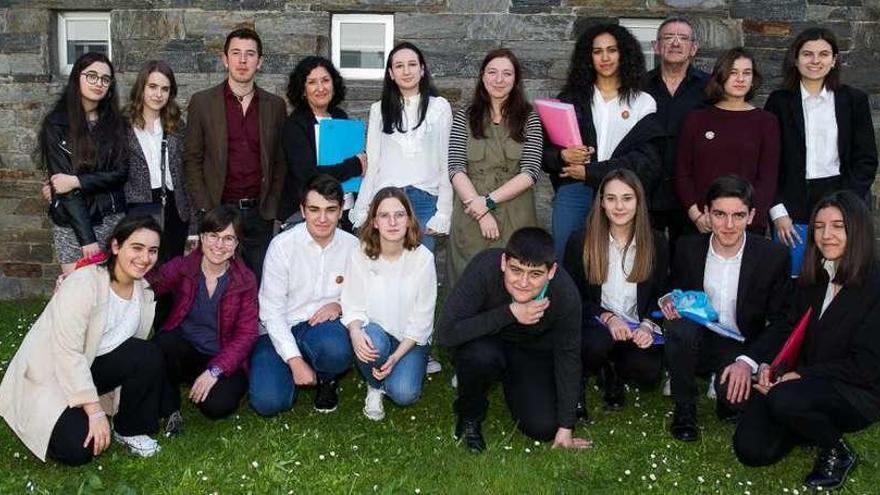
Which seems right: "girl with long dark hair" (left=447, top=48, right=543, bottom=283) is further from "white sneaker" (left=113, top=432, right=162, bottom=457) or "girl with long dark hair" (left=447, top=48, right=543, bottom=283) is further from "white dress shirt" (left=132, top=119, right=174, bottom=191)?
"white sneaker" (left=113, top=432, right=162, bottom=457)

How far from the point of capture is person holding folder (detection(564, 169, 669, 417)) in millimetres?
4504

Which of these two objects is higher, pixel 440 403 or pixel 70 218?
pixel 70 218

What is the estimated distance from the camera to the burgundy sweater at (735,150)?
4.93 m

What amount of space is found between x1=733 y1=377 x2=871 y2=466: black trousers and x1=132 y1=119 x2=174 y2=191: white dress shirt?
3.45m

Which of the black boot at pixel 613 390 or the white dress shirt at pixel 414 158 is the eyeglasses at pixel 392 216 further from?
the black boot at pixel 613 390

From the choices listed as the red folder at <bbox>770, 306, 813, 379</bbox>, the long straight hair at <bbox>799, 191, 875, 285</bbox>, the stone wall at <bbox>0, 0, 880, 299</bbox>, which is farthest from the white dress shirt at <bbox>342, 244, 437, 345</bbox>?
the stone wall at <bbox>0, 0, 880, 299</bbox>

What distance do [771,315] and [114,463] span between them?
329 centimetres

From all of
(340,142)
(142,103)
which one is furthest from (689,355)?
(142,103)

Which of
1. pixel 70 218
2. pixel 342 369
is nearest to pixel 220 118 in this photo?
pixel 70 218

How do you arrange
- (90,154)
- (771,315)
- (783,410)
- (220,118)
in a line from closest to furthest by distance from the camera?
1. (783,410)
2. (771,315)
3. (90,154)
4. (220,118)

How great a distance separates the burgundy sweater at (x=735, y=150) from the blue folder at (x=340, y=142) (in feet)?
6.31

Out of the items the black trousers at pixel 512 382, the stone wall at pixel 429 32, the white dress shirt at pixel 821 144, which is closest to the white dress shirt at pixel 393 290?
the black trousers at pixel 512 382

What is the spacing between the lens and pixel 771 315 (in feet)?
14.7

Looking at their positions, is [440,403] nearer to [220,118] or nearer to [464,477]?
[464,477]
